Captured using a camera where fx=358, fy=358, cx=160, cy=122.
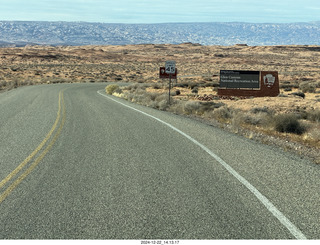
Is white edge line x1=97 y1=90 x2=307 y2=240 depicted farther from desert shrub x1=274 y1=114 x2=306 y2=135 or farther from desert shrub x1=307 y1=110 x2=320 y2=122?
desert shrub x1=307 y1=110 x2=320 y2=122

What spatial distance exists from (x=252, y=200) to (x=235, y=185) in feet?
2.35

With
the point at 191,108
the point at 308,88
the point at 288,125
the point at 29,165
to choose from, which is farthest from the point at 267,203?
the point at 308,88

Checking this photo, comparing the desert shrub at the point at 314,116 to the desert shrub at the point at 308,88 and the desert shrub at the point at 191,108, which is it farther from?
the desert shrub at the point at 308,88

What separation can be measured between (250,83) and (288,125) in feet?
58.0

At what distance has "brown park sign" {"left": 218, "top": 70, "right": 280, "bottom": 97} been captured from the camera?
3111 cm

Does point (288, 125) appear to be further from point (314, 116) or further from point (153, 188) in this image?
point (153, 188)

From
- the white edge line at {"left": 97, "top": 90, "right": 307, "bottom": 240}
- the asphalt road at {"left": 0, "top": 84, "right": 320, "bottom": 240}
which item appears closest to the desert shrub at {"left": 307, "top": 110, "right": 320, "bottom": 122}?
the asphalt road at {"left": 0, "top": 84, "right": 320, "bottom": 240}

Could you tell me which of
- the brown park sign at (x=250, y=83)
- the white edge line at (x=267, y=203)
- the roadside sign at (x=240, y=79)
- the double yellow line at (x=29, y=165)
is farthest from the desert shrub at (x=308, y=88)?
the white edge line at (x=267, y=203)

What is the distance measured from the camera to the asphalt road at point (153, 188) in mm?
4555

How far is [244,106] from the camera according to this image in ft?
78.9

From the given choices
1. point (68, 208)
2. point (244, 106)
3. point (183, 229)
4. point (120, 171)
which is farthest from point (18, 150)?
point (244, 106)

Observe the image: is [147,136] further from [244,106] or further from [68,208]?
[244,106]

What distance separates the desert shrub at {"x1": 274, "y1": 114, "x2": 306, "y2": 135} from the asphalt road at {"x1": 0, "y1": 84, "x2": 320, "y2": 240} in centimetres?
433

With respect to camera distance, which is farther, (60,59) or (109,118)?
(60,59)
